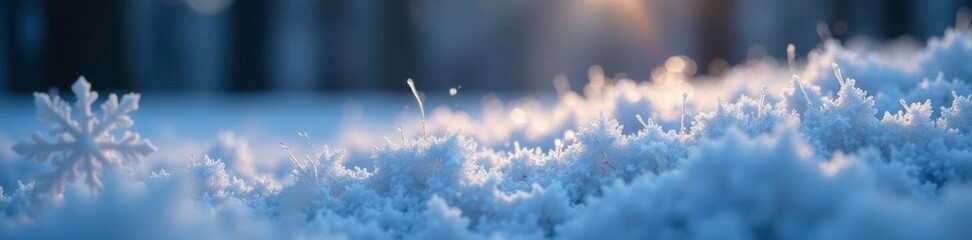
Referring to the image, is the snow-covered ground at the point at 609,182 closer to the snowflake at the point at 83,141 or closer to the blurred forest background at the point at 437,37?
the snowflake at the point at 83,141

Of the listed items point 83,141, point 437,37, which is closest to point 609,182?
point 83,141

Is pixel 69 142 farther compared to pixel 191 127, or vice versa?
pixel 191 127

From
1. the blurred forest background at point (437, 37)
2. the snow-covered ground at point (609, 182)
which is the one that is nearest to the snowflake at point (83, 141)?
the snow-covered ground at point (609, 182)

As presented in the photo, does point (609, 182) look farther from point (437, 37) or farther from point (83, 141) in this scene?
point (437, 37)

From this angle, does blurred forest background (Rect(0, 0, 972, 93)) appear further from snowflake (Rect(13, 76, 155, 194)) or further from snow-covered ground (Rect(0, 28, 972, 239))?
snowflake (Rect(13, 76, 155, 194))

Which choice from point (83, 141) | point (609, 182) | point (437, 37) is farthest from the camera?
point (437, 37)

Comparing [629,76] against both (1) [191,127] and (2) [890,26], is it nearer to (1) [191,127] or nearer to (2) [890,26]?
(2) [890,26]

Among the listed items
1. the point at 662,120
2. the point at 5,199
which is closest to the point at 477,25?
the point at 662,120
